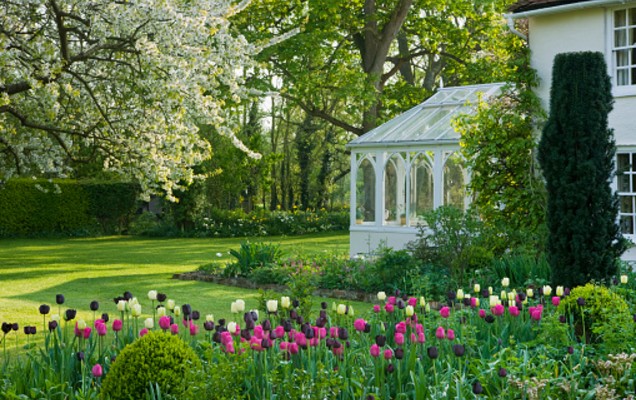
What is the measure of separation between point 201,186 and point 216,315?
59.3ft

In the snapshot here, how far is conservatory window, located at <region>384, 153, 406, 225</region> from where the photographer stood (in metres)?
17.8


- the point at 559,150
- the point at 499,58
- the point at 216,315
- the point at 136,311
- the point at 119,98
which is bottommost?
the point at 216,315

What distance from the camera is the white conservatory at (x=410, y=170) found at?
642 inches

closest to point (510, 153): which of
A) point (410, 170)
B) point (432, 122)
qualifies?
point (410, 170)

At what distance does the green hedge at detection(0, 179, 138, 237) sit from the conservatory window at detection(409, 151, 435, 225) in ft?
43.2

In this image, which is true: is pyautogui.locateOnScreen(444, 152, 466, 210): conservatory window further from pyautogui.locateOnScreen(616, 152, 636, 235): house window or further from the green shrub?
the green shrub

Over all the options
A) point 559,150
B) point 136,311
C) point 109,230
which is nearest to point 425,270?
point 559,150

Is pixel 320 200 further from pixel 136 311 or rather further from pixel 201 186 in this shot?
pixel 136 311

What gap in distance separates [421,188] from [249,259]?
568 cm

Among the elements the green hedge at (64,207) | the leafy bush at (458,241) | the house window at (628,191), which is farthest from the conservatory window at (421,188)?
the green hedge at (64,207)

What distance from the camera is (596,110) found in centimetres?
923

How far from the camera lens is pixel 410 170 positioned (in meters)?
16.9

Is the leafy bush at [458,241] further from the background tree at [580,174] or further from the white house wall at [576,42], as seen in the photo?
the white house wall at [576,42]

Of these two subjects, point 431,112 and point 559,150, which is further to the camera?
point 431,112
